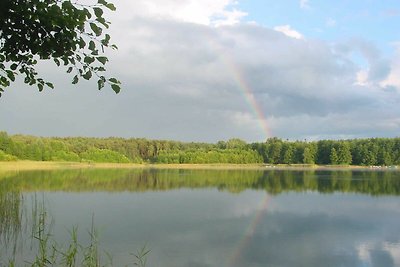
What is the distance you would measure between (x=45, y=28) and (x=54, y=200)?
17.6 m

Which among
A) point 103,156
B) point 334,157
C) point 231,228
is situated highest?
point 334,157

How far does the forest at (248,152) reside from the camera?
8294cm

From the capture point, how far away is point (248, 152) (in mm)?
93938

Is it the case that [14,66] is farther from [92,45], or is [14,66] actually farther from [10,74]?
[92,45]

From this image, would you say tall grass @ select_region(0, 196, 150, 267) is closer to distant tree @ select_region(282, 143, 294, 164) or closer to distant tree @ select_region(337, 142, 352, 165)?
distant tree @ select_region(337, 142, 352, 165)

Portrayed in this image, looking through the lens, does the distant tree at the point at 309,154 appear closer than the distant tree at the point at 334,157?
No

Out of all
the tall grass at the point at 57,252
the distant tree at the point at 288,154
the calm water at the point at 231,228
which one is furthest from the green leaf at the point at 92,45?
the distant tree at the point at 288,154

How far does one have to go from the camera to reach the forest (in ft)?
272

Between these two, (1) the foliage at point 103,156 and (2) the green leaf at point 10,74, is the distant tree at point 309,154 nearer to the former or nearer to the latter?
(1) the foliage at point 103,156

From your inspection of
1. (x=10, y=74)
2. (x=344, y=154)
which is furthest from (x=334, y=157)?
(x=10, y=74)

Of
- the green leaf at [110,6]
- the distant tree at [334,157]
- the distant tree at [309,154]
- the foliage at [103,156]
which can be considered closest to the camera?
the green leaf at [110,6]

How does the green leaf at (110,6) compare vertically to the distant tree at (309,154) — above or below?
above

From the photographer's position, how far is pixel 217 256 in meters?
9.35

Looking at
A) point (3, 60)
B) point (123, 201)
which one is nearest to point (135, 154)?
point (123, 201)
